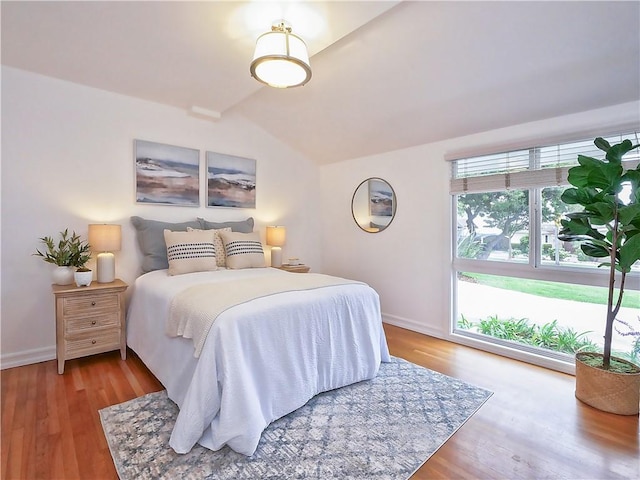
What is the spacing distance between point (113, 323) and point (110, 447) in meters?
1.26

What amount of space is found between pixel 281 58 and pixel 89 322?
2.46 meters

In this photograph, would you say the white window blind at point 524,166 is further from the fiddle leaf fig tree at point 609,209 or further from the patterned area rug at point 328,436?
the patterned area rug at point 328,436

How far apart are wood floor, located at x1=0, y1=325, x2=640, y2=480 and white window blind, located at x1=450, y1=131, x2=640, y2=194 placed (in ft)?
5.18

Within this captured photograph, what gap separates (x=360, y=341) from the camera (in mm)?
2258

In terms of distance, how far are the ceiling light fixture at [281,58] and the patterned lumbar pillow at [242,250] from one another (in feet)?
5.24

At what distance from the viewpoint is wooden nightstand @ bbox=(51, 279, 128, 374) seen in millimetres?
2365

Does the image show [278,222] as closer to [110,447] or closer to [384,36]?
[384,36]

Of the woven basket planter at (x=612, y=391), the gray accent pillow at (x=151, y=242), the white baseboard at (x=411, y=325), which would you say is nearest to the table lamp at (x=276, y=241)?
the gray accent pillow at (x=151, y=242)

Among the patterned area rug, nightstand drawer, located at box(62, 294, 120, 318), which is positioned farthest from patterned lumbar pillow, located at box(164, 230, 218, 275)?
the patterned area rug

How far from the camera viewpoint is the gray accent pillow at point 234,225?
Result: 3.36 m

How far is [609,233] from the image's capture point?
202 centimetres

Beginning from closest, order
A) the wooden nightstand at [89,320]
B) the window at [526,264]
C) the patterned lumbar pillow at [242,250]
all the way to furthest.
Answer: the wooden nightstand at [89,320] < the window at [526,264] < the patterned lumbar pillow at [242,250]

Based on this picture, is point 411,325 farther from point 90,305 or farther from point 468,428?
point 90,305

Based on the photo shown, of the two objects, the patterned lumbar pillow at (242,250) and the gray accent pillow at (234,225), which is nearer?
the patterned lumbar pillow at (242,250)
